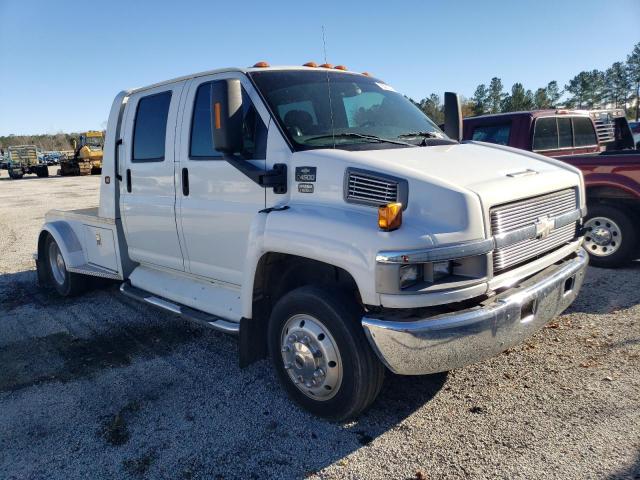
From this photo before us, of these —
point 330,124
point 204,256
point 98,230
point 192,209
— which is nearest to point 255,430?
point 204,256

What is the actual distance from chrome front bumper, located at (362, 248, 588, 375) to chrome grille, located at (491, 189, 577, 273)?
211mm

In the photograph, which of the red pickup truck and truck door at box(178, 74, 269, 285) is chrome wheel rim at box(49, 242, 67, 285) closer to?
truck door at box(178, 74, 269, 285)

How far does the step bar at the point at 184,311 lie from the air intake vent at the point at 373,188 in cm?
142

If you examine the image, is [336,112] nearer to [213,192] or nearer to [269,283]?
[213,192]

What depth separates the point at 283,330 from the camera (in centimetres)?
342

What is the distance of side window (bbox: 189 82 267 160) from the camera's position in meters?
3.70

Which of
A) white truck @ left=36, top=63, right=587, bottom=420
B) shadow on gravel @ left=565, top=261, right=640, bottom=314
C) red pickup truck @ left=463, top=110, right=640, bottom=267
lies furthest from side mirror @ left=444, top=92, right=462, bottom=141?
shadow on gravel @ left=565, top=261, right=640, bottom=314

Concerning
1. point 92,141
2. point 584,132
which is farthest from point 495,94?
point 584,132

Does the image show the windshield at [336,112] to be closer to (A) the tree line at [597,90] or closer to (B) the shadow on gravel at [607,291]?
(B) the shadow on gravel at [607,291]

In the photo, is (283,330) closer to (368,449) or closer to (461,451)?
(368,449)

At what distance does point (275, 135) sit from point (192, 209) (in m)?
1.14

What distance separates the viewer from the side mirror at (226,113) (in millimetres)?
3279

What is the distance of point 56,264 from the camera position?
663cm

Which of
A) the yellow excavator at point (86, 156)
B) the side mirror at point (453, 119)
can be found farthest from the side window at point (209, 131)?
the yellow excavator at point (86, 156)
